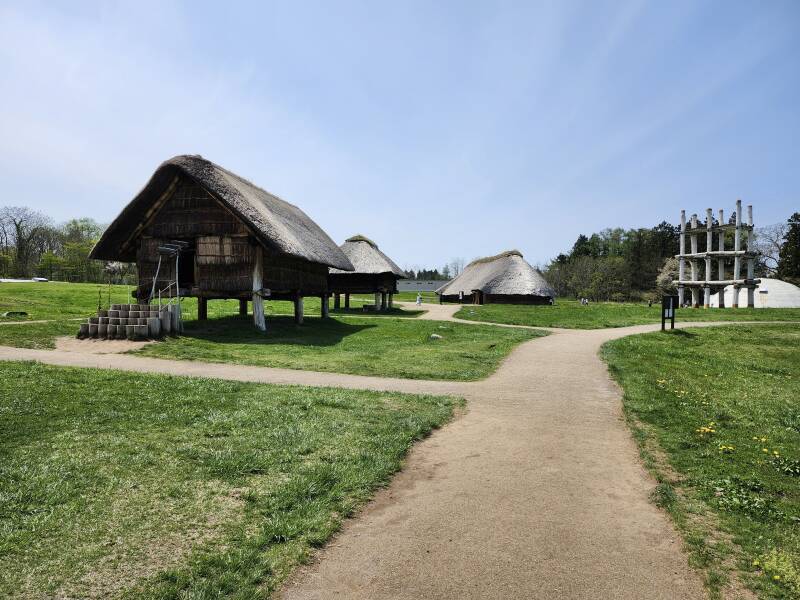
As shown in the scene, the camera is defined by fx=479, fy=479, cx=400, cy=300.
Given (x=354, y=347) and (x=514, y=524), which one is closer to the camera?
(x=514, y=524)

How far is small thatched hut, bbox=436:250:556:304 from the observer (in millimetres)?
44688

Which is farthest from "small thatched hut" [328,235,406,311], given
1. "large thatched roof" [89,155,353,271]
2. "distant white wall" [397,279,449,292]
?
"distant white wall" [397,279,449,292]

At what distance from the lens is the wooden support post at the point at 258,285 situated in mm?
19375

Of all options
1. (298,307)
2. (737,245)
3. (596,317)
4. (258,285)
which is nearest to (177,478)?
(258,285)

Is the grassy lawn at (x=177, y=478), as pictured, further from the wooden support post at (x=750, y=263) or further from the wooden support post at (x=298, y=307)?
the wooden support post at (x=750, y=263)

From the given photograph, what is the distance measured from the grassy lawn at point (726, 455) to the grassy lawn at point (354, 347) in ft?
13.4

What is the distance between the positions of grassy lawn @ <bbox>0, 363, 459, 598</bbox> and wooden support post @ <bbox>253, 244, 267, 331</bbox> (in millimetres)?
10650

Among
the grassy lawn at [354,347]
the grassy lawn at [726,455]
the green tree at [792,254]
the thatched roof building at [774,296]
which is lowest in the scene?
the grassy lawn at [726,455]

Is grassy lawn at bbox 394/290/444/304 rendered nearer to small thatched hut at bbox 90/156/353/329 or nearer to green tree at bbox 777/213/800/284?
small thatched hut at bbox 90/156/353/329

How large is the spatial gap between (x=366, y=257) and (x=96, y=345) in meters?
22.4

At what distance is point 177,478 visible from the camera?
5078 millimetres

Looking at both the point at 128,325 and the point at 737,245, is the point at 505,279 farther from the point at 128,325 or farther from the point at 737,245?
the point at 128,325

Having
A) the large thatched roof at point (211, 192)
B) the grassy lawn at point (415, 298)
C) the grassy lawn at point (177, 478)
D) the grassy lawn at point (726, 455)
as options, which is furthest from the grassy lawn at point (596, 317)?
the grassy lawn at point (415, 298)

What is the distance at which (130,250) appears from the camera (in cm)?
2123
